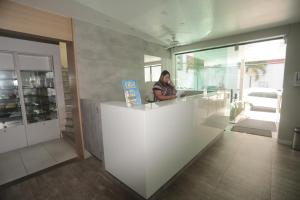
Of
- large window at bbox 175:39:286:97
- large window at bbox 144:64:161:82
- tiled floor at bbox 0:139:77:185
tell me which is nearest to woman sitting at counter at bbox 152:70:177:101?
large window at bbox 144:64:161:82

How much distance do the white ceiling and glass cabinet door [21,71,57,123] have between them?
6.94 feet

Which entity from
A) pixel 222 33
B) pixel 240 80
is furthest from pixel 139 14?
pixel 240 80

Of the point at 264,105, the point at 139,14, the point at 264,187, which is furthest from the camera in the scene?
the point at 264,105

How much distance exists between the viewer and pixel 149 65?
418 cm

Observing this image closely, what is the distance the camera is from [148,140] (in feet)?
4.54

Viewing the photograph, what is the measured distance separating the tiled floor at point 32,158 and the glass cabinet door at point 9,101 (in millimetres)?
703

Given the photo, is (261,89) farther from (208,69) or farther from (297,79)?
(297,79)

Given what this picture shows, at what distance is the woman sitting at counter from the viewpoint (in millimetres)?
2389

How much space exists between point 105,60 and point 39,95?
7.11ft

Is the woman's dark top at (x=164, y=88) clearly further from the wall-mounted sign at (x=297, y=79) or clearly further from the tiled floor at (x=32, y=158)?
the wall-mounted sign at (x=297, y=79)

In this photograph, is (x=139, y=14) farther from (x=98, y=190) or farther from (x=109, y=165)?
(x=98, y=190)

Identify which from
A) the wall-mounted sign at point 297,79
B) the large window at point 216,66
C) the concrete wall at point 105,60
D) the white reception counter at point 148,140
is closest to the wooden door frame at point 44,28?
the concrete wall at point 105,60

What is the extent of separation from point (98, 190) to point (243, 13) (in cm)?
369

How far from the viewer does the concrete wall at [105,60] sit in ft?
8.42
